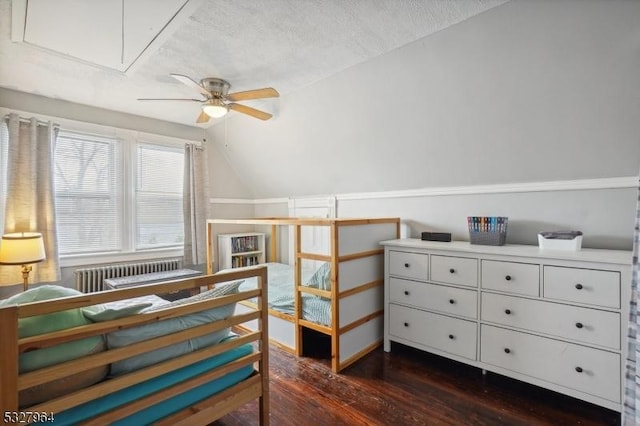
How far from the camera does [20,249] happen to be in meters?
2.68

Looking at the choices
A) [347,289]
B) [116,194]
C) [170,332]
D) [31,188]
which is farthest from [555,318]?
[31,188]

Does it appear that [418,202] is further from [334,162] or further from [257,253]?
[257,253]

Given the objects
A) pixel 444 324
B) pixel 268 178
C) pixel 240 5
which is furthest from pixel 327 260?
pixel 268 178

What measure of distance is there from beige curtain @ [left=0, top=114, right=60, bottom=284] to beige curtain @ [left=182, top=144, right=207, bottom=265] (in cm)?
136

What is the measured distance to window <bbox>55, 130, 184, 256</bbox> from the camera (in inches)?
133

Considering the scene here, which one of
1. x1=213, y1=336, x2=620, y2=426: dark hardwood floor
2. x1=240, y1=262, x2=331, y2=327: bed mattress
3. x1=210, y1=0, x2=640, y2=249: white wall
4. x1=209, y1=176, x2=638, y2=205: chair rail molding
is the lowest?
x1=213, y1=336, x2=620, y2=426: dark hardwood floor

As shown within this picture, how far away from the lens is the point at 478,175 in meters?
2.62

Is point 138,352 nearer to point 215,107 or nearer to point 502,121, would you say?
point 215,107

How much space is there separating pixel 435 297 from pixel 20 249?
139 inches

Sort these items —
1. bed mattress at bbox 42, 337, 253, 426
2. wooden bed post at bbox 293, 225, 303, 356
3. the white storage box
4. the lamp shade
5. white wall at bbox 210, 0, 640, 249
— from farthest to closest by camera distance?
the lamp shade < wooden bed post at bbox 293, 225, 303, 356 < the white storage box < white wall at bbox 210, 0, 640, 249 < bed mattress at bbox 42, 337, 253, 426

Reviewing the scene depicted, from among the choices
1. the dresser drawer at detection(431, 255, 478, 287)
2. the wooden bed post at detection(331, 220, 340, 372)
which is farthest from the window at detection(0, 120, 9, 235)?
the dresser drawer at detection(431, 255, 478, 287)

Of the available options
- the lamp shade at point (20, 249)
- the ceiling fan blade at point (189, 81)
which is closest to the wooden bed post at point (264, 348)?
the ceiling fan blade at point (189, 81)

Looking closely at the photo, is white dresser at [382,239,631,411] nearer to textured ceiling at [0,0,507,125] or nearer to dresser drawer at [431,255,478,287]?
dresser drawer at [431,255,478,287]

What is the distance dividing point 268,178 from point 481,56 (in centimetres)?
309
